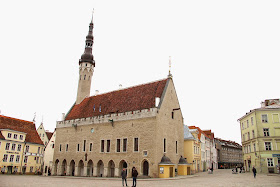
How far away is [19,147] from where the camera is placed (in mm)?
39938

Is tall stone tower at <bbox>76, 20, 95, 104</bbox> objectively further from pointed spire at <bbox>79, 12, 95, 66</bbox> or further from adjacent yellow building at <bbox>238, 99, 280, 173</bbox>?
adjacent yellow building at <bbox>238, 99, 280, 173</bbox>

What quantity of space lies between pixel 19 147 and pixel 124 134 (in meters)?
21.7

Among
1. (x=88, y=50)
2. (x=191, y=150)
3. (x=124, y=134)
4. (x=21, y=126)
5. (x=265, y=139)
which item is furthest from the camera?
(x=88, y=50)

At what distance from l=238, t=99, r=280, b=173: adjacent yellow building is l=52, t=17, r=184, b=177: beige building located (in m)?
11.5

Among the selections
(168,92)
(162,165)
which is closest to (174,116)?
(168,92)

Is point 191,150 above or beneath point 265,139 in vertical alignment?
beneath

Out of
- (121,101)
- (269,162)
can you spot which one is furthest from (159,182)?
(269,162)

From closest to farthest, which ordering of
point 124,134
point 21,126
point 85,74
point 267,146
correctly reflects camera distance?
Answer: 1. point 124,134
2. point 267,146
3. point 21,126
4. point 85,74

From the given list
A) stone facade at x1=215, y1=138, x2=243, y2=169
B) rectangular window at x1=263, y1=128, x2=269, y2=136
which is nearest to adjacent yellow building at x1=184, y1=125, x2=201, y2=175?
rectangular window at x1=263, y1=128, x2=269, y2=136

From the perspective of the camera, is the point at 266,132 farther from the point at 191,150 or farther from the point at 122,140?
the point at 122,140

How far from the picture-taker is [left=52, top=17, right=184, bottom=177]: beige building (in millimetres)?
28031

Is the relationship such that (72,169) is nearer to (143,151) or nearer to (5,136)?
(5,136)

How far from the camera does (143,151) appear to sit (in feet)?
92.0

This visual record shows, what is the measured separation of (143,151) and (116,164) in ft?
15.3
